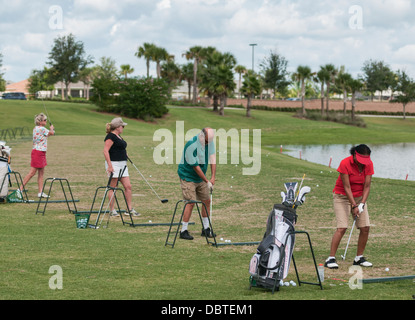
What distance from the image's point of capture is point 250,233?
39.2 ft

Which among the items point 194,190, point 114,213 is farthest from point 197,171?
point 114,213

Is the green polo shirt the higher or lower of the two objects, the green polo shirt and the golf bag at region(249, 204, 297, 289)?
the higher

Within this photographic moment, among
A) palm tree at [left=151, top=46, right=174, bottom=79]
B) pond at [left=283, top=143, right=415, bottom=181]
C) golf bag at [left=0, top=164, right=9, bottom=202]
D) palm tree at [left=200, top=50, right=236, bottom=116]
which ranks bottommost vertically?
pond at [left=283, top=143, right=415, bottom=181]

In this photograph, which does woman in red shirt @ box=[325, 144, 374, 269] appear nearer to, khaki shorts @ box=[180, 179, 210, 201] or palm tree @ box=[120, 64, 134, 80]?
khaki shorts @ box=[180, 179, 210, 201]

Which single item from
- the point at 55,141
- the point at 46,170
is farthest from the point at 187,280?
the point at 55,141

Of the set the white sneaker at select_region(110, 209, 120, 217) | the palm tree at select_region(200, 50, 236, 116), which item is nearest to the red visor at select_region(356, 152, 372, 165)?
the white sneaker at select_region(110, 209, 120, 217)

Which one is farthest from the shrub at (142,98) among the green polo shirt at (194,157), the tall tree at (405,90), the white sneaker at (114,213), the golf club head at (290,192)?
the golf club head at (290,192)

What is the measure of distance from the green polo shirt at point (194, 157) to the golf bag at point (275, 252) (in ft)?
9.53

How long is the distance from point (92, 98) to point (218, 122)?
15368 mm

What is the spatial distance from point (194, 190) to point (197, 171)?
0.49 meters

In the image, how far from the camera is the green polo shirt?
10602mm

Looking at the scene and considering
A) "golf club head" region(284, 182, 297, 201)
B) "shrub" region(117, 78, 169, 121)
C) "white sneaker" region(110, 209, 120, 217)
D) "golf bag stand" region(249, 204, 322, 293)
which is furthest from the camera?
"shrub" region(117, 78, 169, 121)

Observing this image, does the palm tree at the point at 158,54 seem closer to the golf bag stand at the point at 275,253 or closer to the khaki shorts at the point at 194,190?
the khaki shorts at the point at 194,190
